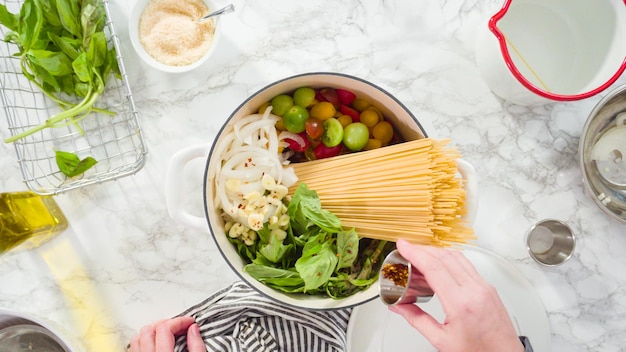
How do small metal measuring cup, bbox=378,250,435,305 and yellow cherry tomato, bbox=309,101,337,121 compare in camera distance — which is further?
yellow cherry tomato, bbox=309,101,337,121

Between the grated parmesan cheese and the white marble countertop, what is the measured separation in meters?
0.06

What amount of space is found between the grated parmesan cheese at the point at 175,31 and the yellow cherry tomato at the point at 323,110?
0.25 m

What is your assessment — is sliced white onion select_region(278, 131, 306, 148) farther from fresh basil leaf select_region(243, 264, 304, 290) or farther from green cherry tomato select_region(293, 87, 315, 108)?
fresh basil leaf select_region(243, 264, 304, 290)

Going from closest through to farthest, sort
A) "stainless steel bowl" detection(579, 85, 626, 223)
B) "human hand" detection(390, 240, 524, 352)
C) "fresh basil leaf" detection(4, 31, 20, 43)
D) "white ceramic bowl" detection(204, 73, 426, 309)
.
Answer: "human hand" detection(390, 240, 524, 352), "white ceramic bowl" detection(204, 73, 426, 309), "fresh basil leaf" detection(4, 31, 20, 43), "stainless steel bowl" detection(579, 85, 626, 223)

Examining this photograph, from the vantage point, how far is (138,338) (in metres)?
1.05

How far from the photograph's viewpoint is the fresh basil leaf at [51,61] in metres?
0.94

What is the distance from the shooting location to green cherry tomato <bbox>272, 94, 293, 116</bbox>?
93 cm

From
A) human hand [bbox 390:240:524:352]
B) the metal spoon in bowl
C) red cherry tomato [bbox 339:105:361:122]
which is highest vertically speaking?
the metal spoon in bowl

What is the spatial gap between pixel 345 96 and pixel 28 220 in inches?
25.8

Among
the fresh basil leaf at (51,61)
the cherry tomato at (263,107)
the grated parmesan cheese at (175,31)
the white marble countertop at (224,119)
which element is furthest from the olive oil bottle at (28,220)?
the cherry tomato at (263,107)

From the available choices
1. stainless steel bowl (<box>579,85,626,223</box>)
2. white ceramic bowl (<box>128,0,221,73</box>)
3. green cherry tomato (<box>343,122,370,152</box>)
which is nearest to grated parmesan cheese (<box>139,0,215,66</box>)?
white ceramic bowl (<box>128,0,221,73</box>)

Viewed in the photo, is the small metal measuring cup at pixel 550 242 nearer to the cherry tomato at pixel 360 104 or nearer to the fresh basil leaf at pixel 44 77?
the cherry tomato at pixel 360 104

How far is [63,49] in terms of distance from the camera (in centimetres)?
98

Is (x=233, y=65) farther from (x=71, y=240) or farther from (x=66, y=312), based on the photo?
(x=66, y=312)
